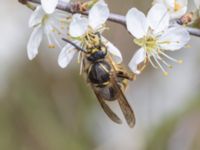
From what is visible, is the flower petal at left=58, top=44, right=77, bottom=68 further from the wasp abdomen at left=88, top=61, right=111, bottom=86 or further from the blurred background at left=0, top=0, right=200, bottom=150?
the blurred background at left=0, top=0, right=200, bottom=150

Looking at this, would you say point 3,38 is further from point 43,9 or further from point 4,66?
point 43,9

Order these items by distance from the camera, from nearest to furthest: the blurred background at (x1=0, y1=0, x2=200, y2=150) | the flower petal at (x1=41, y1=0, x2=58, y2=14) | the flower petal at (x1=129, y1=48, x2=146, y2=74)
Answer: the flower petal at (x1=41, y1=0, x2=58, y2=14)
the flower petal at (x1=129, y1=48, x2=146, y2=74)
the blurred background at (x1=0, y1=0, x2=200, y2=150)

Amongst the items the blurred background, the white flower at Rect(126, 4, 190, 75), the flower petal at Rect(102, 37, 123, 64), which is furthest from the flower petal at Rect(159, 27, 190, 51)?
the blurred background

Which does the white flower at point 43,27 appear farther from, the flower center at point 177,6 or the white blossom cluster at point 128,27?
the flower center at point 177,6

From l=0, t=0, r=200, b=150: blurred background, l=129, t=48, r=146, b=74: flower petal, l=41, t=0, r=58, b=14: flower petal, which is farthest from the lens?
l=0, t=0, r=200, b=150: blurred background

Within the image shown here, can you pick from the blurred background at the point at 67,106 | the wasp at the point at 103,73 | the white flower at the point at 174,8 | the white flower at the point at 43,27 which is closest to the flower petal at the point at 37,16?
the white flower at the point at 43,27

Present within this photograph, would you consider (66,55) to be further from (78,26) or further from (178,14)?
(178,14)

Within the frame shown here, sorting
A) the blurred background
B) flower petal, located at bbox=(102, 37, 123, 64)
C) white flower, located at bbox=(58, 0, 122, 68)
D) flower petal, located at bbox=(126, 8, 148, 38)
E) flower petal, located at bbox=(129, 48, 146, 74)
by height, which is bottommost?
the blurred background

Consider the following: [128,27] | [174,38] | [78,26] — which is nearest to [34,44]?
[78,26]
